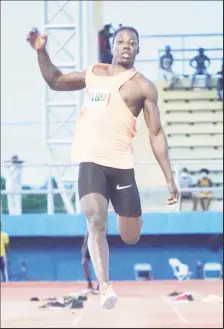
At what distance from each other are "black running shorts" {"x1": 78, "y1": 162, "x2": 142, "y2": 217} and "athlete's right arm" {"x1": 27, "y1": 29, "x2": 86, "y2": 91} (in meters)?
0.56

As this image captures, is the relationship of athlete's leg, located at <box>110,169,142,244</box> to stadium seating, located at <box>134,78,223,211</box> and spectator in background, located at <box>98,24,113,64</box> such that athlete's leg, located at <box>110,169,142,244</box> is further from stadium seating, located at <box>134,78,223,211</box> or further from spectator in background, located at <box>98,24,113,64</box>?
stadium seating, located at <box>134,78,223,211</box>

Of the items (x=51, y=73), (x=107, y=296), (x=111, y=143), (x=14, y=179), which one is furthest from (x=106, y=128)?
(x=14, y=179)

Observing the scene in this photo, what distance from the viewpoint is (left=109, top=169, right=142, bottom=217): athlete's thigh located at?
5.29 meters

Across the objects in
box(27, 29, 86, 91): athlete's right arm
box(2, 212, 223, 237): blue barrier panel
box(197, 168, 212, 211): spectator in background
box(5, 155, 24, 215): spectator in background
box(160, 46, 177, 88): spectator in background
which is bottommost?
box(2, 212, 223, 237): blue barrier panel

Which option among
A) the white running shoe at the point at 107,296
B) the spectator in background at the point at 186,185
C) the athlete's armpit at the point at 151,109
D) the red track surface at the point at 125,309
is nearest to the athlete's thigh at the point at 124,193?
the athlete's armpit at the point at 151,109

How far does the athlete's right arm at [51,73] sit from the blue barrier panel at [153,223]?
11.6 meters

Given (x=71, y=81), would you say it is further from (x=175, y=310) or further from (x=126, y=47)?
(x=175, y=310)

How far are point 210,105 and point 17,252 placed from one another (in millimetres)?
7187

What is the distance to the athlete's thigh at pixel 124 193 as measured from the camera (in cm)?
529

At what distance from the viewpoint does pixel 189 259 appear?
17.7 meters

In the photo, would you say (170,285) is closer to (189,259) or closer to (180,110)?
(189,259)

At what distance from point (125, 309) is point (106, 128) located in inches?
309

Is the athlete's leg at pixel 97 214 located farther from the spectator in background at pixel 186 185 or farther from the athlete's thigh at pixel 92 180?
the spectator in background at pixel 186 185

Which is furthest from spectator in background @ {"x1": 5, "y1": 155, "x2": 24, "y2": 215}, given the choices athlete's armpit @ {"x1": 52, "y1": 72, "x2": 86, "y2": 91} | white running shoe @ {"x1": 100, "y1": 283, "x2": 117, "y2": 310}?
white running shoe @ {"x1": 100, "y1": 283, "x2": 117, "y2": 310}
